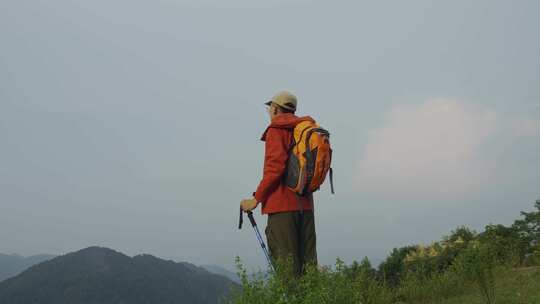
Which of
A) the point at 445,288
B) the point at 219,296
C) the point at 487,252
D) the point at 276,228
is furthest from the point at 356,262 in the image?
the point at 219,296

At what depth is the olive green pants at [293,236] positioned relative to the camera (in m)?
5.80

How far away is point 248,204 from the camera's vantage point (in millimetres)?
6090

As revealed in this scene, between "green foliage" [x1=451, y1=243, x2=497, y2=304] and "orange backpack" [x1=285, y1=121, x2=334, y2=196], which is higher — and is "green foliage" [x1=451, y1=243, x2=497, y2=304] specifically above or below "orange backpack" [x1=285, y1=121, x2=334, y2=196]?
below

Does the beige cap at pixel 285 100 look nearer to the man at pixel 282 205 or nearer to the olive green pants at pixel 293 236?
the man at pixel 282 205

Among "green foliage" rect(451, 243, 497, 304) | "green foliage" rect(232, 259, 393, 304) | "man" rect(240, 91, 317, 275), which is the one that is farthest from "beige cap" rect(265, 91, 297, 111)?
"green foliage" rect(451, 243, 497, 304)

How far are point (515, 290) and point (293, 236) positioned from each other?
243 inches

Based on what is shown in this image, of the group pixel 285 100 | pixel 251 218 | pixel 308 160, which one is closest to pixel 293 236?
pixel 251 218

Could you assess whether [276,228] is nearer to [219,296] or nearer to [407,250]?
[219,296]

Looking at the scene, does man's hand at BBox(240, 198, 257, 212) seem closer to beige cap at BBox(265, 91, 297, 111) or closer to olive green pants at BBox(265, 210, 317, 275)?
olive green pants at BBox(265, 210, 317, 275)

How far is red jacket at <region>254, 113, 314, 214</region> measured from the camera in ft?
19.1

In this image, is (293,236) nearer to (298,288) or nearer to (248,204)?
(248,204)

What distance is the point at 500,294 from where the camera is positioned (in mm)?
9398

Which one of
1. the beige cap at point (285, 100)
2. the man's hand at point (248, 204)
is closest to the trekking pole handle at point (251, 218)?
the man's hand at point (248, 204)

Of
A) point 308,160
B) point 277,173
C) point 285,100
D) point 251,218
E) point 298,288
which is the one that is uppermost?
point 285,100
